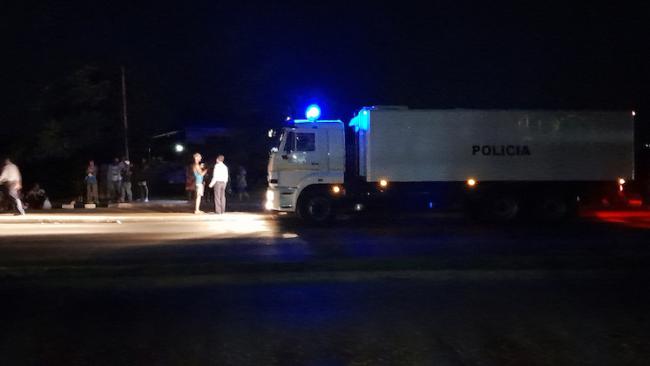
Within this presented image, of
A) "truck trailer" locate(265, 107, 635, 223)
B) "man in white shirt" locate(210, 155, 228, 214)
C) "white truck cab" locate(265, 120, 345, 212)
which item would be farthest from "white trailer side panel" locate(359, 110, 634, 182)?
"man in white shirt" locate(210, 155, 228, 214)

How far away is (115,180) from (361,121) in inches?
471

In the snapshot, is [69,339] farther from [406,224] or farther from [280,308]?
[406,224]

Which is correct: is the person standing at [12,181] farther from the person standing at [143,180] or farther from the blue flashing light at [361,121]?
the blue flashing light at [361,121]

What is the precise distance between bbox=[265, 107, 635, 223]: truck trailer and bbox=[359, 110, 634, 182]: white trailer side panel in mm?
26

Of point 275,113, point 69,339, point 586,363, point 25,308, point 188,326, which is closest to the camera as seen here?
point 586,363

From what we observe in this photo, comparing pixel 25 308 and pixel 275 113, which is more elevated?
pixel 275 113

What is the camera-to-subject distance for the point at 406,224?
63.0ft

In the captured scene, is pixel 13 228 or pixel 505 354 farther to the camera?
pixel 13 228

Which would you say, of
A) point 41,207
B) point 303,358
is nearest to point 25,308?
point 303,358

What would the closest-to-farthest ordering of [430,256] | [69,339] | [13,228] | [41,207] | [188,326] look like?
[69,339] < [188,326] < [430,256] < [13,228] < [41,207]

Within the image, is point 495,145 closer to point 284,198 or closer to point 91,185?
point 284,198

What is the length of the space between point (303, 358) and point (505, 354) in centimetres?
180

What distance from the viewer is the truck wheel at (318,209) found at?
62.4 ft

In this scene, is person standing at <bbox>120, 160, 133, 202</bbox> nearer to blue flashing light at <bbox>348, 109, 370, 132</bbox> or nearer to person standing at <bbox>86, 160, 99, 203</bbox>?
person standing at <bbox>86, 160, 99, 203</bbox>
